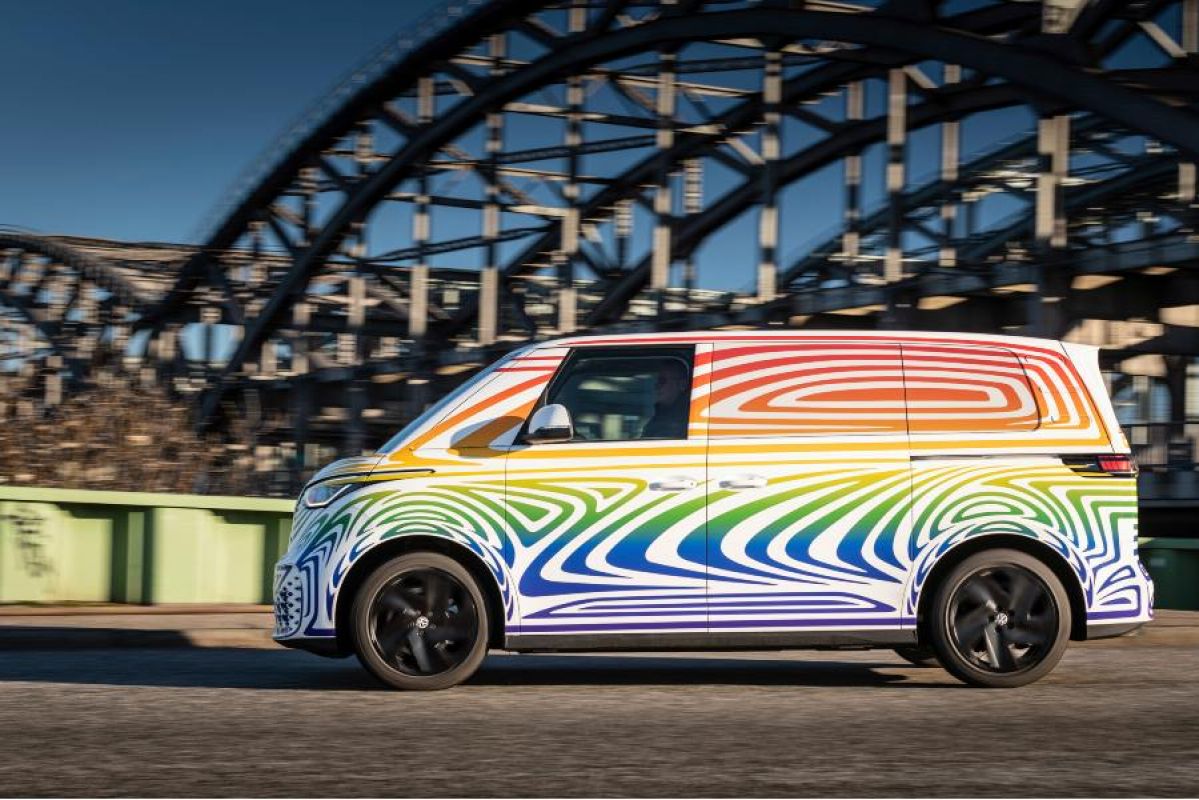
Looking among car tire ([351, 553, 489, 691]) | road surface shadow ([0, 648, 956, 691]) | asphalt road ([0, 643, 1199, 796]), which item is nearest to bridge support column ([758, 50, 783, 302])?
road surface shadow ([0, 648, 956, 691])

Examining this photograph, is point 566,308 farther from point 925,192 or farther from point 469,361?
point 925,192

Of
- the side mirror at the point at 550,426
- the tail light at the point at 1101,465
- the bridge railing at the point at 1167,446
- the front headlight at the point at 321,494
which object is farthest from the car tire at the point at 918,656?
the bridge railing at the point at 1167,446

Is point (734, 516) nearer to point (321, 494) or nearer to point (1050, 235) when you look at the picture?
point (321, 494)

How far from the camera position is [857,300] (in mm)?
36000

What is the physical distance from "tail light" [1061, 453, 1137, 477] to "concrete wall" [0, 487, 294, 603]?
23.6ft

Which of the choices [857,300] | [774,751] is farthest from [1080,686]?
[857,300]

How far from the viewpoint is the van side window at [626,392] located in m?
8.87

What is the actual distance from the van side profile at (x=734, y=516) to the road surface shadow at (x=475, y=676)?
0.48 m

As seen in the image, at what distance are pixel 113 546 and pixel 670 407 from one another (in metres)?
6.29

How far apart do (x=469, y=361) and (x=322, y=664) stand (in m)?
40.3

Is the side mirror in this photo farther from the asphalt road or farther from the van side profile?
the asphalt road

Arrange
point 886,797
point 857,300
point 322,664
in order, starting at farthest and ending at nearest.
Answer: point 857,300 < point 322,664 < point 886,797

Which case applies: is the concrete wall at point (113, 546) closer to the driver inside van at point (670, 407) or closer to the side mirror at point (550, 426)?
the side mirror at point (550, 426)

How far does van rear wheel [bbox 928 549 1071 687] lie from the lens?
28.8 ft
